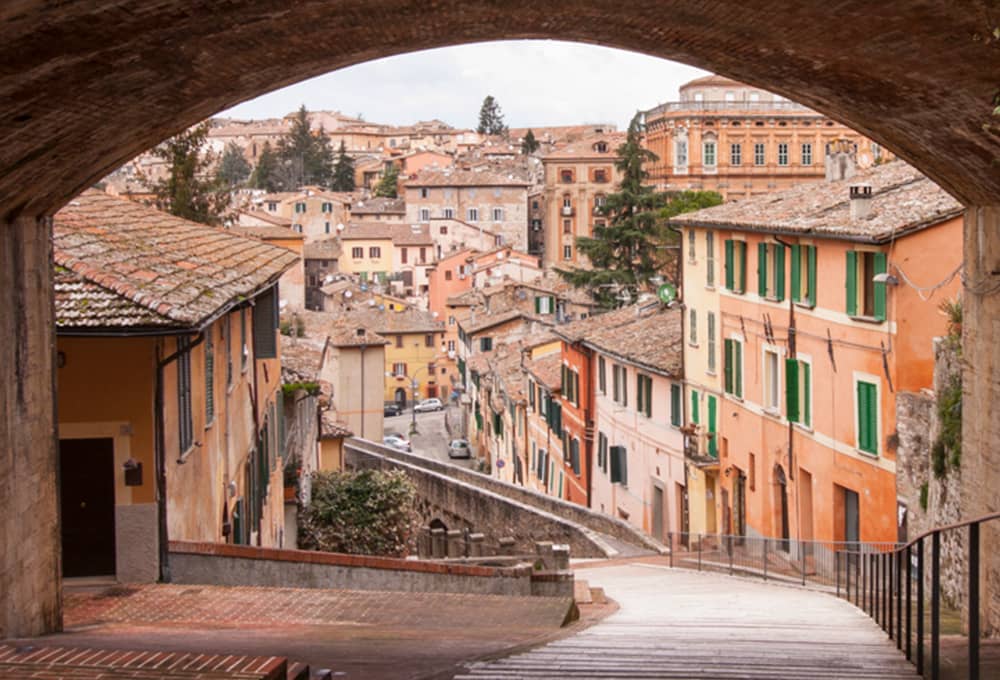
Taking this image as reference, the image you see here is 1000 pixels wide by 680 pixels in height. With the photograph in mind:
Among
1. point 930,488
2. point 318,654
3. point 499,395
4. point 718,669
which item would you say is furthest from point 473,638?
point 499,395

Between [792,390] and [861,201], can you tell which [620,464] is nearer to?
[792,390]

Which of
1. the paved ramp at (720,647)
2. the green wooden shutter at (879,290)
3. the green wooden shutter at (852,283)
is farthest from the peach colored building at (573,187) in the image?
the paved ramp at (720,647)

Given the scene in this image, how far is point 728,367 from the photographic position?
3186 cm

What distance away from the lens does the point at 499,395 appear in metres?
54.2

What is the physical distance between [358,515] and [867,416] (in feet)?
32.6

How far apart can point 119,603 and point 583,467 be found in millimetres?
29280

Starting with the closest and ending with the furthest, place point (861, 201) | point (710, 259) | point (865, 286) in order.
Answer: point (865, 286), point (861, 201), point (710, 259)

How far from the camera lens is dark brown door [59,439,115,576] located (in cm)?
1266

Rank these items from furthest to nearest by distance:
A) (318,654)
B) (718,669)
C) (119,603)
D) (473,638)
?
(119,603), (473,638), (318,654), (718,669)

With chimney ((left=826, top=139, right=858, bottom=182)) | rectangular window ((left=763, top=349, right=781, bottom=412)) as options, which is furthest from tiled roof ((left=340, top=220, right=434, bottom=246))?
rectangular window ((left=763, top=349, right=781, bottom=412))

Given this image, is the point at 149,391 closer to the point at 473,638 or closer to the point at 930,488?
the point at 473,638

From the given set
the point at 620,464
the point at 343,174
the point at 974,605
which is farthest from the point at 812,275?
the point at 343,174

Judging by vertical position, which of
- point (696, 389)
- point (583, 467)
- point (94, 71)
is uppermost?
point (94, 71)

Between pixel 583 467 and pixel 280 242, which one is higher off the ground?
pixel 280 242
